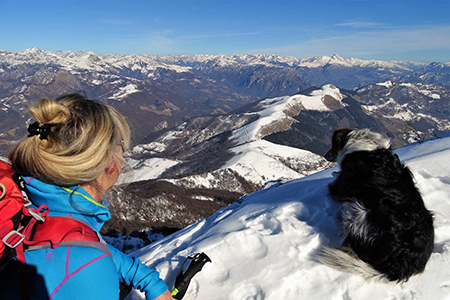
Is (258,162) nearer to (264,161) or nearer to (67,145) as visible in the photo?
(264,161)

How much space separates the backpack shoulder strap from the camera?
2.14 meters

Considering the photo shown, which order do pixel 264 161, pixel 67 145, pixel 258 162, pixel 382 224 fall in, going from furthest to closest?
pixel 264 161, pixel 258 162, pixel 382 224, pixel 67 145

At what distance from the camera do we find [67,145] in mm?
2359

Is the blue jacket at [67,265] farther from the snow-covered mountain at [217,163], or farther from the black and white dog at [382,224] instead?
the black and white dog at [382,224]

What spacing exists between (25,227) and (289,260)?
4.19 m

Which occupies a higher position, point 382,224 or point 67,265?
point 67,265

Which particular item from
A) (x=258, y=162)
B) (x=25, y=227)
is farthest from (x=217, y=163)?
(x=25, y=227)

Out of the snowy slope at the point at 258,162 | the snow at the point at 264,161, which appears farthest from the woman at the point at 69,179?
the snow at the point at 264,161

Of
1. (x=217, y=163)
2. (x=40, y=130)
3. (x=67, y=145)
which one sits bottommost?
(x=217, y=163)

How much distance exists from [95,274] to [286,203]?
18.0ft

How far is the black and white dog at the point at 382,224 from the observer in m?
4.27

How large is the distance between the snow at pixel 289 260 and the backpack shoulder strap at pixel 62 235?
2483mm

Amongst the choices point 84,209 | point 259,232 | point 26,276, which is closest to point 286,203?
point 259,232

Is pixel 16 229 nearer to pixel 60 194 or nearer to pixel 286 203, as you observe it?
pixel 60 194
